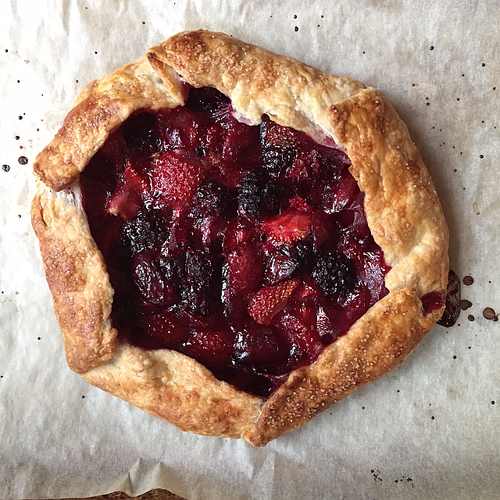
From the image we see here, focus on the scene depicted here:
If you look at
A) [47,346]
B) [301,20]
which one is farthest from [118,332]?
[301,20]

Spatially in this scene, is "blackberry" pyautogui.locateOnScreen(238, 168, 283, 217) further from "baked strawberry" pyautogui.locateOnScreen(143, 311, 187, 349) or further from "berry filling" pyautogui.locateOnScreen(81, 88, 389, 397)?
"baked strawberry" pyautogui.locateOnScreen(143, 311, 187, 349)

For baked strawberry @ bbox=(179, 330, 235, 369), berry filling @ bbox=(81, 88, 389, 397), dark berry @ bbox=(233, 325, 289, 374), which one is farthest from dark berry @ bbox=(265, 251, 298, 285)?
baked strawberry @ bbox=(179, 330, 235, 369)

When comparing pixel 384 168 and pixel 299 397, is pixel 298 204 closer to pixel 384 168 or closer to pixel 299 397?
pixel 384 168

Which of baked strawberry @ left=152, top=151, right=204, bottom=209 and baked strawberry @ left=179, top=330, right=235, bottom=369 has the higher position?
baked strawberry @ left=152, top=151, right=204, bottom=209

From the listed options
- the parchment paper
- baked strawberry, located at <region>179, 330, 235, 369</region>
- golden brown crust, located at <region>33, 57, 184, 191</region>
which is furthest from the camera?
the parchment paper

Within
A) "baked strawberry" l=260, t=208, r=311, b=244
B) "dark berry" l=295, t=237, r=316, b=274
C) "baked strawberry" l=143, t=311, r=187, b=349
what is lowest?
"baked strawberry" l=143, t=311, r=187, b=349

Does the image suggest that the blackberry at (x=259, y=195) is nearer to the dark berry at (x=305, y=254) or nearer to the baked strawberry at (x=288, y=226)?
the baked strawberry at (x=288, y=226)
